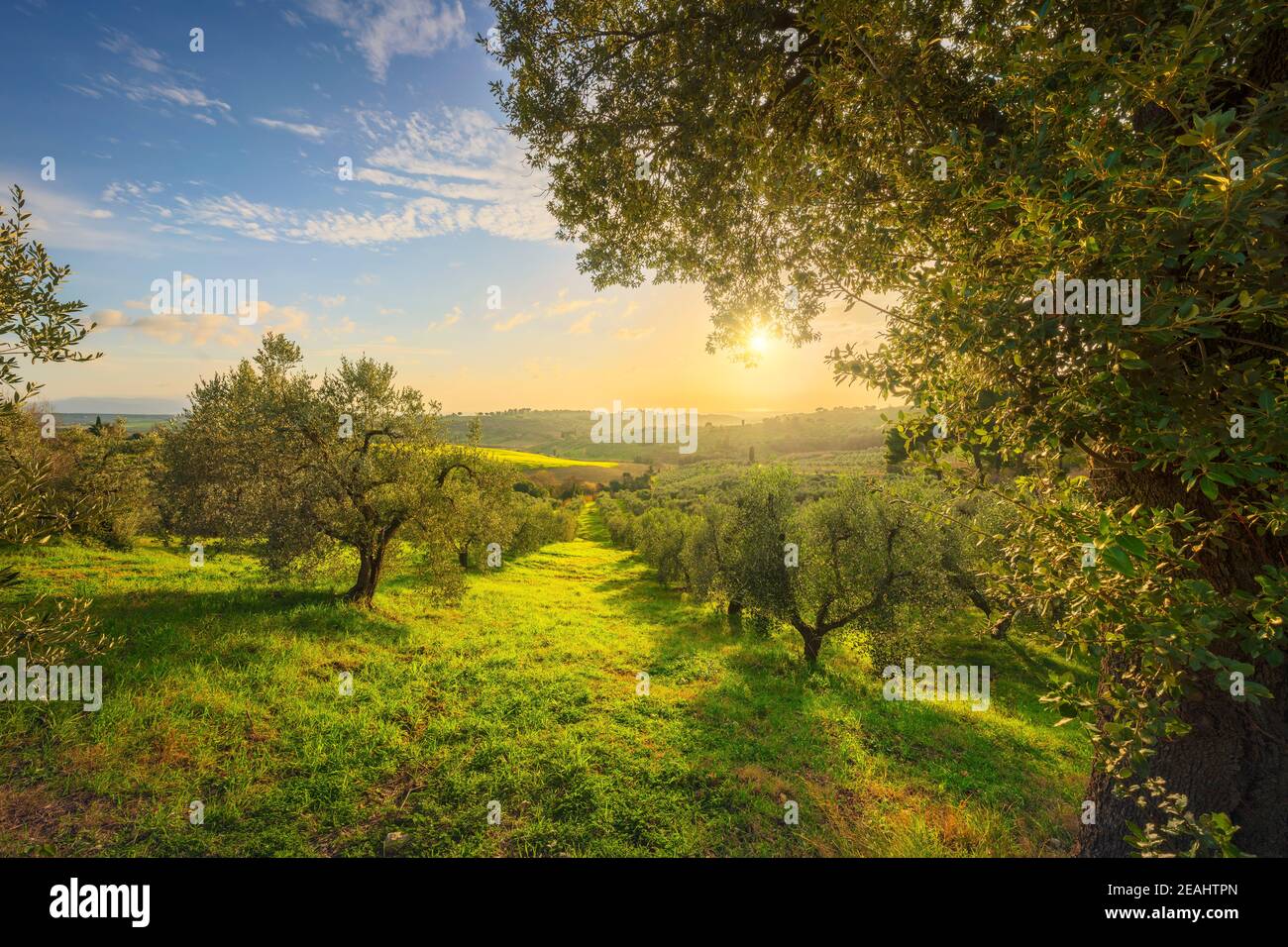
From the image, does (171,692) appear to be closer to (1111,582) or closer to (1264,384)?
(1111,582)

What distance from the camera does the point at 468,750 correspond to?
10.9 m

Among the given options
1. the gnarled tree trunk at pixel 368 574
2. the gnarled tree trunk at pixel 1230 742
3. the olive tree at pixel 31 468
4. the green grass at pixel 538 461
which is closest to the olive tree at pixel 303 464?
the gnarled tree trunk at pixel 368 574

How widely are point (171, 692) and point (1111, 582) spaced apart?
60.3ft

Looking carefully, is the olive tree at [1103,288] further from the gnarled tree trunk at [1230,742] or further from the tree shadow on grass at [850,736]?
the tree shadow on grass at [850,736]

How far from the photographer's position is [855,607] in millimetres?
20516

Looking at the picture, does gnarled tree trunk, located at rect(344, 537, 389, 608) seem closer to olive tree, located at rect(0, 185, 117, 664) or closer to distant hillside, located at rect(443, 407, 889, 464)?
olive tree, located at rect(0, 185, 117, 664)

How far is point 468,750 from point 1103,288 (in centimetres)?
1377

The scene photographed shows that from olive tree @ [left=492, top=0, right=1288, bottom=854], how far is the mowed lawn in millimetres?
6460

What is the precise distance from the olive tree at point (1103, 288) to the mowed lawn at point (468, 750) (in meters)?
6.46

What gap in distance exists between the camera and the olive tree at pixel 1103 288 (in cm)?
274

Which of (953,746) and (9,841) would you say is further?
(953,746)

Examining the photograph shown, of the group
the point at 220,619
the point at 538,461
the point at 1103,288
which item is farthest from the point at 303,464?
the point at 538,461

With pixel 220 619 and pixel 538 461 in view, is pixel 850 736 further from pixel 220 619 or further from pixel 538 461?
pixel 538 461
